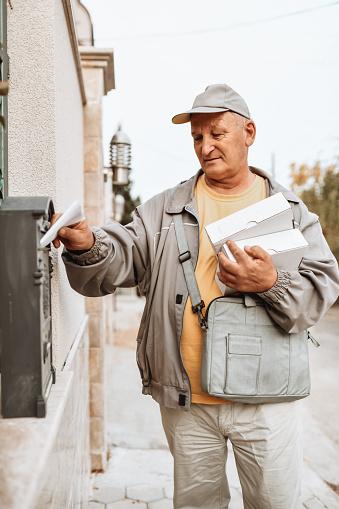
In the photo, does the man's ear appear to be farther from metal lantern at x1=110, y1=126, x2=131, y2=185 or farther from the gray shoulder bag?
metal lantern at x1=110, y1=126, x2=131, y2=185

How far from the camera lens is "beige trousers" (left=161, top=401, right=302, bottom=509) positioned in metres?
1.93

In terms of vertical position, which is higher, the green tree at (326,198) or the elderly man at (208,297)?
the green tree at (326,198)

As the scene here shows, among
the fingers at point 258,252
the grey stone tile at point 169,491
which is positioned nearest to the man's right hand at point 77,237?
the fingers at point 258,252

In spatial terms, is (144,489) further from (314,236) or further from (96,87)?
(96,87)

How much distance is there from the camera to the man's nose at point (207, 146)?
6.41ft

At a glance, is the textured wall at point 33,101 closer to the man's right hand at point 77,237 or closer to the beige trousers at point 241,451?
the man's right hand at point 77,237

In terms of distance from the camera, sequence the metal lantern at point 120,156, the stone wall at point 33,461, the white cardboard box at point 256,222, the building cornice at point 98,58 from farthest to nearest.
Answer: the metal lantern at point 120,156 → the building cornice at point 98,58 → the white cardboard box at point 256,222 → the stone wall at point 33,461

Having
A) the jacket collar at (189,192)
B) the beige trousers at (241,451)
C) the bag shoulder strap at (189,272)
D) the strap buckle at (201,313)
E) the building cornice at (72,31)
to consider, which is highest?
the building cornice at (72,31)

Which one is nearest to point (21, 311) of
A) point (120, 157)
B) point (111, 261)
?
point (111, 261)

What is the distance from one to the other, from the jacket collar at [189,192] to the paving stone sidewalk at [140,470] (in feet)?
7.09

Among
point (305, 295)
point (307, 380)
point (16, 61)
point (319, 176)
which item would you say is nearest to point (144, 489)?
point (307, 380)

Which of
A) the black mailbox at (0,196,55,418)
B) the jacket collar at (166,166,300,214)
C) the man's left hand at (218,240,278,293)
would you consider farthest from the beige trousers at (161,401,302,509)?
the black mailbox at (0,196,55,418)

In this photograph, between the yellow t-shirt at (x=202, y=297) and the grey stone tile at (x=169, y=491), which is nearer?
the yellow t-shirt at (x=202, y=297)

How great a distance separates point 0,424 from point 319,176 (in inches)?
547
